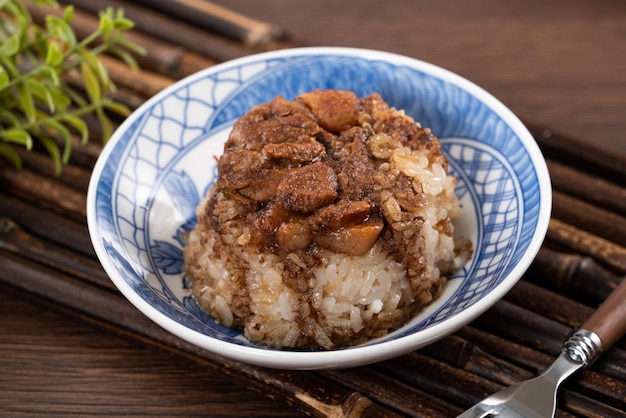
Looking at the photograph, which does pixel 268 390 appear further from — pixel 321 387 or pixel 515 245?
pixel 515 245

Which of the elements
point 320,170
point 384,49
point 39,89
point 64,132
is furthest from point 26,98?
point 384,49

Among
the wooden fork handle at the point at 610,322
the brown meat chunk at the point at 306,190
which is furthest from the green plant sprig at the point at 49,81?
the wooden fork handle at the point at 610,322

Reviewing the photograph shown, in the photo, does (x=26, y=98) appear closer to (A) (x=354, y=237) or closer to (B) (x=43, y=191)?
(B) (x=43, y=191)

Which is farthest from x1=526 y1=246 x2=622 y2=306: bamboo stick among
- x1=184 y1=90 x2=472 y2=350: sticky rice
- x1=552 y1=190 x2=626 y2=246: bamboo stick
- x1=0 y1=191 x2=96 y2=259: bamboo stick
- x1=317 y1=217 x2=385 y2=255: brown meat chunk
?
x1=0 y1=191 x2=96 y2=259: bamboo stick

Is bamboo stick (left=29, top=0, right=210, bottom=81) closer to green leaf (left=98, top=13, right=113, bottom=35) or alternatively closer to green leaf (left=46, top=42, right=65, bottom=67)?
green leaf (left=98, top=13, right=113, bottom=35)

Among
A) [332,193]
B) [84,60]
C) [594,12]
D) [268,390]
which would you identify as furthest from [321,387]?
[594,12]
